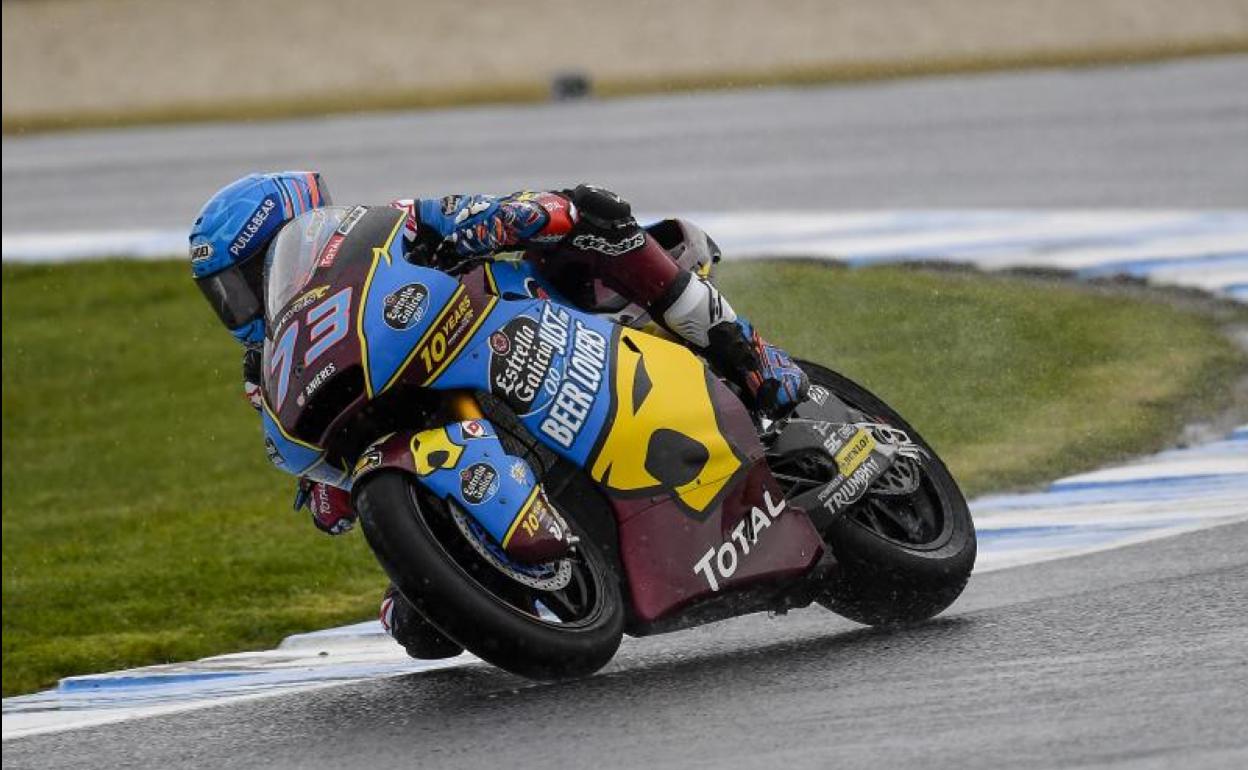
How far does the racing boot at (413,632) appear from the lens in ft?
19.2

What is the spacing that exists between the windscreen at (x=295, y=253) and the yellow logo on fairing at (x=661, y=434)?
826mm

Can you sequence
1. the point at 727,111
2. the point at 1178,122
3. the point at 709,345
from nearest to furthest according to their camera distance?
1. the point at 709,345
2. the point at 1178,122
3. the point at 727,111

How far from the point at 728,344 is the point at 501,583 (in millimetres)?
1147

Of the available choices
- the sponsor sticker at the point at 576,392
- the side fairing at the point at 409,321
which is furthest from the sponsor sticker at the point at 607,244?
the side fairing at the point at 409,321

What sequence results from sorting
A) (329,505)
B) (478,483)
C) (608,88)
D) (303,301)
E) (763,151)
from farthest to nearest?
(608,88) < (763,151) < (329,505) < (303,301) < (478,483)

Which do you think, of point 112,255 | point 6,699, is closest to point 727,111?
point 112,255

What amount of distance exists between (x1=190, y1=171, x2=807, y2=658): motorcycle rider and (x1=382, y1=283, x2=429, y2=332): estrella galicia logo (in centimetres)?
25

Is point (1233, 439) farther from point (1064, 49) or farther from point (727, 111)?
point (1064, 49)

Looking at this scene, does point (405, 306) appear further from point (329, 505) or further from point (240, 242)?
point (329, 505)

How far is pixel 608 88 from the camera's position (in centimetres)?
2488

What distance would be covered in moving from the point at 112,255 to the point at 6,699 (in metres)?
9.53

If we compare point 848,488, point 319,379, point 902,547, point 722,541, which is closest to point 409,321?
point 319,379

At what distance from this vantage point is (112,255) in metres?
15.8

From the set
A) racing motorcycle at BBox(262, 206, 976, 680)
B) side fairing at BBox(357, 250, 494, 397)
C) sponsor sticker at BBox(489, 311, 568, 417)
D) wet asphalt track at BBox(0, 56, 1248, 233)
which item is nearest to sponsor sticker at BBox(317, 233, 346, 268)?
racing motorcycle at BBox(262, 206, 976, 680)
